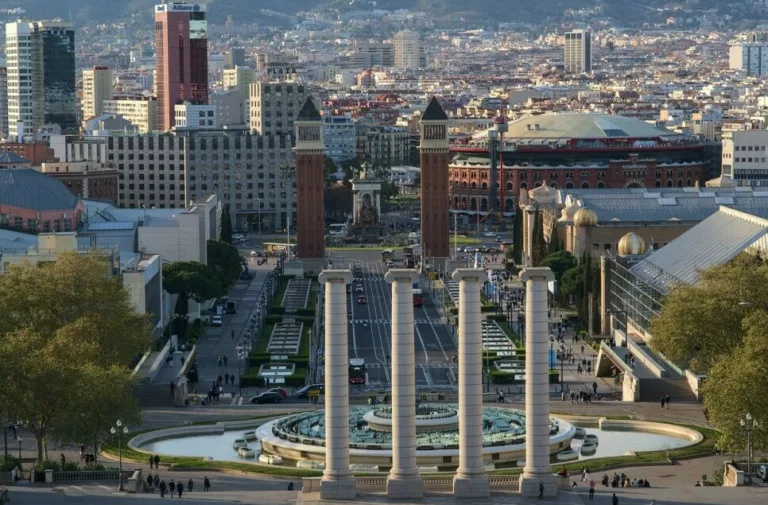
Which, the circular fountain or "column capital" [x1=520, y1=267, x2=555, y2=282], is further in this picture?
the circular fountain

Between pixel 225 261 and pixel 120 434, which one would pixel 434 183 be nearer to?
pixel 225 261

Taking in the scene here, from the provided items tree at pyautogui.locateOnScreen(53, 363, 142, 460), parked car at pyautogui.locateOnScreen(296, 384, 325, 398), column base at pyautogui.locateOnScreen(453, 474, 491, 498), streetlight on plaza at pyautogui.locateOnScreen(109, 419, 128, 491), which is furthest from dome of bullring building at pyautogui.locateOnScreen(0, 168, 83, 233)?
column base at pyautogui.locateOnScreen(453, 474, 491, 498)

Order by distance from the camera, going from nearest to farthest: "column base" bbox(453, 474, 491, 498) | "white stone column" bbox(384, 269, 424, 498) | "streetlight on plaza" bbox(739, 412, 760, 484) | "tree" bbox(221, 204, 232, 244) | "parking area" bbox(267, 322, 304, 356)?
"white stone column" bbox(384, 269, 424, 498)
"column base" bbox(453, 474, 491, 498)
"streetlight on plaza" bbox(739, 412, 760, 484)
"parking area" bbox(267, 322, 304, 356)
"tree" bbox(221, 204, 232, 244)

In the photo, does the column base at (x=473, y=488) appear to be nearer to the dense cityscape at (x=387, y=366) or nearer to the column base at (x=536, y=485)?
the dense cityscape at (x=387, y=366)

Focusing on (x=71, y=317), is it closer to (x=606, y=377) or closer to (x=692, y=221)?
(x=606, y=377)

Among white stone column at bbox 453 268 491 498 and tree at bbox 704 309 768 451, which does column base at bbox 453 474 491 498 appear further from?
tree at bbox 704 309 768 451

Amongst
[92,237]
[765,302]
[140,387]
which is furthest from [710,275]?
[92,237]
